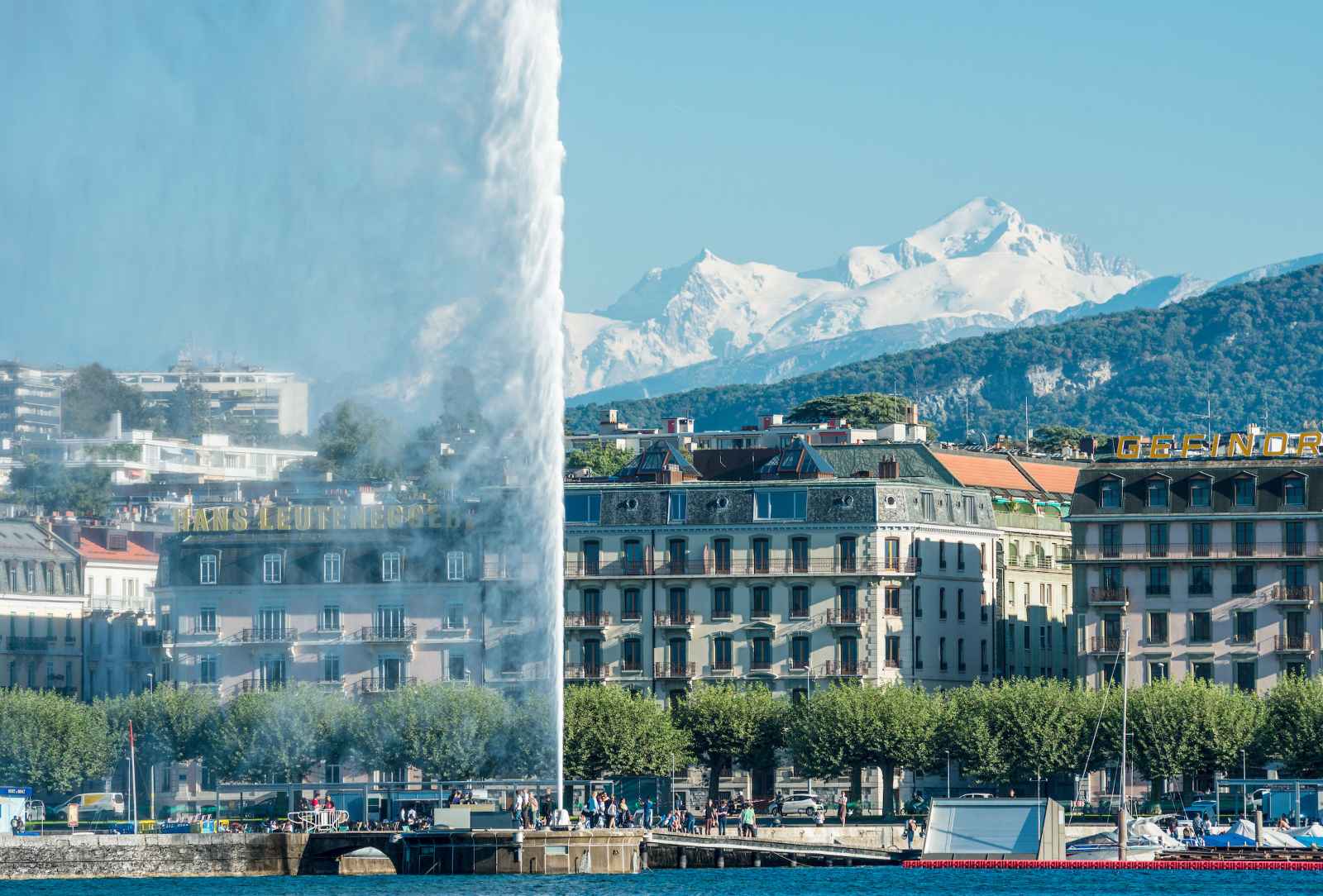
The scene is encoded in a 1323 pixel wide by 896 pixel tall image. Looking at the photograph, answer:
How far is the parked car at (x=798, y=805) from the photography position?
125000 millimetres

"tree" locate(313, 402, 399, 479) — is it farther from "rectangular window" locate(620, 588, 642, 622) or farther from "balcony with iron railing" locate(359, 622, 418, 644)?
"rectangular window" locate(620, 588, 642, 622)

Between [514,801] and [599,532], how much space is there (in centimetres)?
4387

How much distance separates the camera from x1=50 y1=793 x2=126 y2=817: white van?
125 m

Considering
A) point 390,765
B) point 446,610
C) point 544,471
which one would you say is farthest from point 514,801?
point 446,610

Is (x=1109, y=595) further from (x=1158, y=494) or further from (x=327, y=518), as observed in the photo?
(x=327, y=518)

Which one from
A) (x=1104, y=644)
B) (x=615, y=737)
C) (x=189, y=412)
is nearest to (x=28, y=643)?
(x=189, y=412)

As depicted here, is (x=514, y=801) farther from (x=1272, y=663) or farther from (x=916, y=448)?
(x=916, y=448)

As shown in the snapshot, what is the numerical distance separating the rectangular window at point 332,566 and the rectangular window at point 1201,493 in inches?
1540

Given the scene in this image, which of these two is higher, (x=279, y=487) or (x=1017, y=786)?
(x=279, y=487)

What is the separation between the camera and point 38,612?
143125 millimetres

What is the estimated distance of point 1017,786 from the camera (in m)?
124

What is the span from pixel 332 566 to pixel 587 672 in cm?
1333

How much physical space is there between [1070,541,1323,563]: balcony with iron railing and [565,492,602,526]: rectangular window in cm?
2396

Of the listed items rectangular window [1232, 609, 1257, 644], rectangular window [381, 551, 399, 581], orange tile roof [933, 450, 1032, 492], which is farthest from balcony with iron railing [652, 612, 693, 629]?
rectangular window [1232, 609, 1257, 644]
